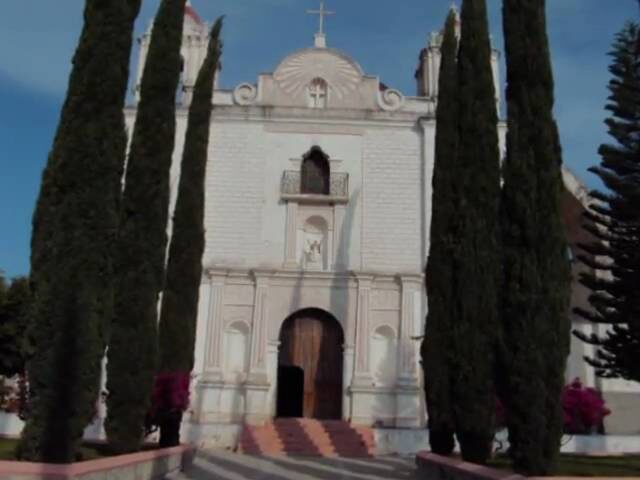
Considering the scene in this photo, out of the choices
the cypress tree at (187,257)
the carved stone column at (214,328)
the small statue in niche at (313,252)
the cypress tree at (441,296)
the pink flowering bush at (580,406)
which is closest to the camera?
the cypress tree at (441,296)

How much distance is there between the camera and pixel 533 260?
8.19 meters

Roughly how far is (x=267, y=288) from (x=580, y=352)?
27.7 ft

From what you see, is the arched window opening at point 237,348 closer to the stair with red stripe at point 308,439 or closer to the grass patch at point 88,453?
the stair with red stripe at point 308,439

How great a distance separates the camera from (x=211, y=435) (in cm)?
1662

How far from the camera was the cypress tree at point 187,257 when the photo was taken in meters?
13.0

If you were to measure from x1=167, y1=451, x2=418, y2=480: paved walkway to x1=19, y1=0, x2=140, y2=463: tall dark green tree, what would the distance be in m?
3.78

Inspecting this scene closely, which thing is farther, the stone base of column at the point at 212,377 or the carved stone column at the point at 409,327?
the carved stone column at the point at 409,327

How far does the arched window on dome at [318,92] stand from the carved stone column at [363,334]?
5.36 meters

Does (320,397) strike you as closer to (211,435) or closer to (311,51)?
(211,435)

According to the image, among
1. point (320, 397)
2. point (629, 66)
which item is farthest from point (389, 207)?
point (629, 66)

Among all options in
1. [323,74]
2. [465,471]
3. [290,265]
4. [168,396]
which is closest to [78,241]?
[168,396]

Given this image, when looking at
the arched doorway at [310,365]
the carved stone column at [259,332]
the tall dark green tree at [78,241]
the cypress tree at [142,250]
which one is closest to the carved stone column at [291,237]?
the carved stone column at [259,332]

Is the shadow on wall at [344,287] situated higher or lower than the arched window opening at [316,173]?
lower

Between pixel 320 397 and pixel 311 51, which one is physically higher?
pixel 311 51
